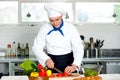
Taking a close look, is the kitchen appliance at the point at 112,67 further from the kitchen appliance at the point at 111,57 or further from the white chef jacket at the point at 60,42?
the white chef jacket at the point at 60,42

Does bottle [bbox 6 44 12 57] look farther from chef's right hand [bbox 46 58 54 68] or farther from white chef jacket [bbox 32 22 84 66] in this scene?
chef's right hand [bbox 46 58 54 68]

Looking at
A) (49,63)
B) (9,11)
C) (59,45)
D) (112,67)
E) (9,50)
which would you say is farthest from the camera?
(9,11)

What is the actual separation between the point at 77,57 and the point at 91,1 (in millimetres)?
2185

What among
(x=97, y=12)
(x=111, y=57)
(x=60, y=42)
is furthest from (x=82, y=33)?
(x=60, y=42)

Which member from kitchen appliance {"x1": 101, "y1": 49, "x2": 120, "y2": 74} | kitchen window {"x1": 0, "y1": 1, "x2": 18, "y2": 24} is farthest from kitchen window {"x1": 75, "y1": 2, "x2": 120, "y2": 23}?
kitchen window {"x1": 0, "y1": 1, "x2": 18, "y2": 24}

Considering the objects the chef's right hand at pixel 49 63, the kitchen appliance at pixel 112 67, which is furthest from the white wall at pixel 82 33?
the chef's right hand at pixel 49 63

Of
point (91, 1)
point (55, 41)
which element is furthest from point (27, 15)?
point (55, 41)

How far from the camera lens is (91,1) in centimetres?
529

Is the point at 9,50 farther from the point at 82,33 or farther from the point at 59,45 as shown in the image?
the point at 59,45

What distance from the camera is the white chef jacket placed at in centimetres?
337

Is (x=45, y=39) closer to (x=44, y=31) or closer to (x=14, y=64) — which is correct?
(x=44, y=31)

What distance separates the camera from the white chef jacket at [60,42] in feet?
11.0

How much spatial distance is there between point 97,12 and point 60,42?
214cm

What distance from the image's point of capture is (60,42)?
3.39 metres
